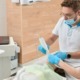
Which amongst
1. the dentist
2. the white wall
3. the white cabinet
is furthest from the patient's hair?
the white wall

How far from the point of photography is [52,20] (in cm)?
313

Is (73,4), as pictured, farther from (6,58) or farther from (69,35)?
(6,58)

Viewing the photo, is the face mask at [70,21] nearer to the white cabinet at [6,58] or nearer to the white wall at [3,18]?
the white cabinet at [6,58]

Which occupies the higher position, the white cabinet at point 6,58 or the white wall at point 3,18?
the white wall at point 3,18

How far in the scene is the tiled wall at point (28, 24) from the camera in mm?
2617

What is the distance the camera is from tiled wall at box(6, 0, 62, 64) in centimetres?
262

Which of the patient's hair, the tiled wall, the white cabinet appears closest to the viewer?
the patient's hair

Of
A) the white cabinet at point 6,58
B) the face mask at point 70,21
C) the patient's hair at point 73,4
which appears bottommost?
the white cabinet at point 6,58

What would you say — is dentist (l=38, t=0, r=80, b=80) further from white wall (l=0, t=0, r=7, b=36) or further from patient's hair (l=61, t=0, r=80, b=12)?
white wall (l=0, t=0, r=7, b=36)

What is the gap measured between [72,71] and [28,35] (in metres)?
1.48

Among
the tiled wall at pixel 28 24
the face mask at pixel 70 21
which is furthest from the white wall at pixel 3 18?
the face mask at pixel 70 21

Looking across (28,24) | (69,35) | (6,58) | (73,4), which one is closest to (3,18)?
(28,24)

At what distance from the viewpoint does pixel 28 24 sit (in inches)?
106

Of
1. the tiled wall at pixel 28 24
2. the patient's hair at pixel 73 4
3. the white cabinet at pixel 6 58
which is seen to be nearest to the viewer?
the patient's hair at pixel 73 4
